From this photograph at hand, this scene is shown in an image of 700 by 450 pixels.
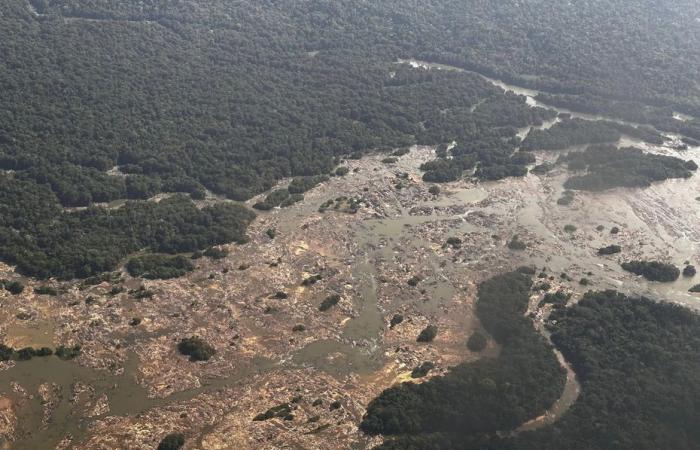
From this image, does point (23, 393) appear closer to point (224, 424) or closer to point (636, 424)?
point (224, 424)

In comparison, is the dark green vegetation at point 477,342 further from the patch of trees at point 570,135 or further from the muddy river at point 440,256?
the patch of trees at point 570,135

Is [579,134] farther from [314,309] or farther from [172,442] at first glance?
[172,442]

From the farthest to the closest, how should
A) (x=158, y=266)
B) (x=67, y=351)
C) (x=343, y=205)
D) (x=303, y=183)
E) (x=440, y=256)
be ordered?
(x=303, y=183), (x=343, y=205), (x=440, y=256), (x=158, y=266), (x=67, y=351)

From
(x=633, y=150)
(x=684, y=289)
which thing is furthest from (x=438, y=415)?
(x=633, y=150)

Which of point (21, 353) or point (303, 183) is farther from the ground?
point (303, 183)

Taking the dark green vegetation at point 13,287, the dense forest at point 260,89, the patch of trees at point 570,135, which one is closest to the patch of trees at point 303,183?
the dense forest at point 260,89

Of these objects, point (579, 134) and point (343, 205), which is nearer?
point (343, 205)

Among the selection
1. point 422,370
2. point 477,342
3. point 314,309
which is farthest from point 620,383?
point 314,309
